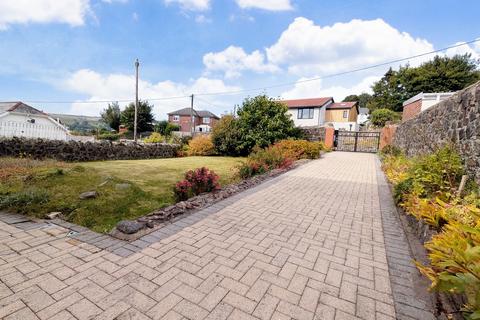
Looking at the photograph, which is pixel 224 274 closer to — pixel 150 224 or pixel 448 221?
pixel 150 224

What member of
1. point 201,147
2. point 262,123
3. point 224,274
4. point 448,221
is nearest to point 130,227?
point 224,274

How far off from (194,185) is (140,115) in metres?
32.5

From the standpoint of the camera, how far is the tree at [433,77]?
1234 inches

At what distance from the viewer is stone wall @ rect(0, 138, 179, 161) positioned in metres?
8.56

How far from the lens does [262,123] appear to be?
644 inches

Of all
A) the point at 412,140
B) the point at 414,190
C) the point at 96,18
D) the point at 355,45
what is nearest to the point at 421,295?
the point at 414,190

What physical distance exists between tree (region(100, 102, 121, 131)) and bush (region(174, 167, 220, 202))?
38.7 meters

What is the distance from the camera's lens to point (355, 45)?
1324cm

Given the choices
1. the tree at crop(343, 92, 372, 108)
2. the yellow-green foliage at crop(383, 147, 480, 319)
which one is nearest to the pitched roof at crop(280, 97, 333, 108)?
the yellow-green foliage at crop(383, 147, 480, 319)

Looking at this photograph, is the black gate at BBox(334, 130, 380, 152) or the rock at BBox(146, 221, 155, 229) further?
the black gate at BBox(334, 130, 380, 152)

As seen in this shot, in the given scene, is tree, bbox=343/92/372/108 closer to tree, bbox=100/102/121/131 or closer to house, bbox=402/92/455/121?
house, bbox=402/92/455/121

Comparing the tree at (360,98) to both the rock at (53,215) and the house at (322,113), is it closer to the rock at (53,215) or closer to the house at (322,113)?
the house at (322,113)

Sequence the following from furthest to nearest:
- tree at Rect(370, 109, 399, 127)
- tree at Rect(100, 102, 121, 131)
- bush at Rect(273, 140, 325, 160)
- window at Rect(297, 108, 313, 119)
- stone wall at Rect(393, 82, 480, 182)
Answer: tree at Rect(100, 102, 121, 131) → window at Rect(297, 108, 313, 119) → tree at Rect(370, 109, 399, 127) → bush at Rect(273, 140, 325, 160) → stone wall at Rect(393, 82, 480, 182)

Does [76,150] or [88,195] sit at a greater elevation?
[76,150]
